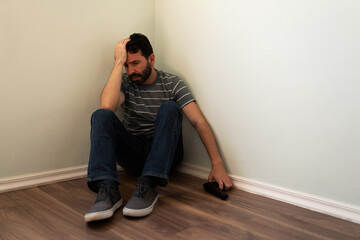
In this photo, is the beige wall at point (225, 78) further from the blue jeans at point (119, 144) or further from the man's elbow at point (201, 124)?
the blue jeans at point (119, 144)

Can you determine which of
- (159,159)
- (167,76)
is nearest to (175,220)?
(159,159)

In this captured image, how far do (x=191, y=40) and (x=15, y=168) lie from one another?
122 cm

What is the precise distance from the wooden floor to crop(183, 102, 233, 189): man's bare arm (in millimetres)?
109

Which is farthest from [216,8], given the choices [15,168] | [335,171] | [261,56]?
[15,168]

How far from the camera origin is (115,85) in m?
1.78

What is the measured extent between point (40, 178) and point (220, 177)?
3.25ft

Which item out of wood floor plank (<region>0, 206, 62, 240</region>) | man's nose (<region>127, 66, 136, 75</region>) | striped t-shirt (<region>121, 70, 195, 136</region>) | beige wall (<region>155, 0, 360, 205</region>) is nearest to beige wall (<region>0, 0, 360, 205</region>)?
beige wall (<region>155, 0, 360, 205</region>)

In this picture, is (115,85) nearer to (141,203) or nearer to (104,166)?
(104,166)

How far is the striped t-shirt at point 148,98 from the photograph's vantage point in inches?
75.7

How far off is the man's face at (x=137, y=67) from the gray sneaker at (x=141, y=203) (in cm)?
65

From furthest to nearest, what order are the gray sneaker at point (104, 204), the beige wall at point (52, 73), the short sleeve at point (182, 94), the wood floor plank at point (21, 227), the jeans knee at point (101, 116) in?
the short sleeve at point (182, 94) < the beige wall at point (52, 73) < the jeans knee at point (101, 116) < the gray sneaker at point (104, 204) < the wood floor plank at point (21, 227)

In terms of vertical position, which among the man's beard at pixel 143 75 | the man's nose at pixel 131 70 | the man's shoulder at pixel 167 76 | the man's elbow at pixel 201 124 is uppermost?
the man's nose at pixel 131 70

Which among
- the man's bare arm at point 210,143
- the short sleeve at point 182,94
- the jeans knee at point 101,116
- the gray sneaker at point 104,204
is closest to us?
the gray sneaker at point 104,204

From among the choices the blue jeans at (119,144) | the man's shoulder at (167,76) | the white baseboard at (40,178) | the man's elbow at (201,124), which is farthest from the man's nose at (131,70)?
the white baseboard at (40,178)
